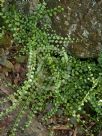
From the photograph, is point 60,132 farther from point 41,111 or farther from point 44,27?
point 44,27

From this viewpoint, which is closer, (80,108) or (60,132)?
(80,108)

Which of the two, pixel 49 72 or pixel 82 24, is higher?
pixel 82 24

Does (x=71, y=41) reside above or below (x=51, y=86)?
above

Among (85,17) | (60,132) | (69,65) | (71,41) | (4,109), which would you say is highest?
(85,17)

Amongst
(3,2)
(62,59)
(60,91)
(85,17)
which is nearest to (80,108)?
(60,91)
